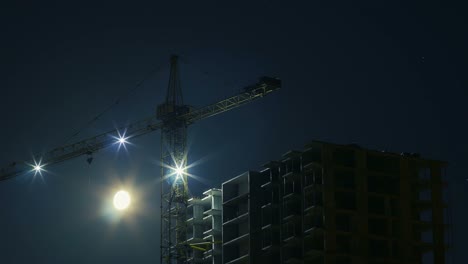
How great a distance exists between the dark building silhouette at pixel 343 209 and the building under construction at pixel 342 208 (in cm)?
12

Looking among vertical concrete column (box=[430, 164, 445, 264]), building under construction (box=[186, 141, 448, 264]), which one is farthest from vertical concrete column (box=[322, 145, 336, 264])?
vertical concrete column (box=[430, 164, 445, 264])

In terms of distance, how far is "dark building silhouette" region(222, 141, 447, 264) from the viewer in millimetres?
174000

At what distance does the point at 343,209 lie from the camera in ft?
575

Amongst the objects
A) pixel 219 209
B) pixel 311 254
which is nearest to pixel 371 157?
pixel 311 254

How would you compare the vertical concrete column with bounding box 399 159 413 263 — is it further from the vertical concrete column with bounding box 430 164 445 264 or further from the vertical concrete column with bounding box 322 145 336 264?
the vertical concrete column with bounding box 322 145 336 264

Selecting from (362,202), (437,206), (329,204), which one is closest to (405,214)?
(437,206)

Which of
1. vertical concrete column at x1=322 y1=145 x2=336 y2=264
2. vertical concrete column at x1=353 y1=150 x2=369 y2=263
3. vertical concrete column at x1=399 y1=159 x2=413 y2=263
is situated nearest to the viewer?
vertical concrete column at x1=322 y1=145 x2=336 y2=264

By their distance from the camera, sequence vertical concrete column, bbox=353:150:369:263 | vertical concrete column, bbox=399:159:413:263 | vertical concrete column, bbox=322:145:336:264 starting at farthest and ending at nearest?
vertical concrete column, bbox=399:159:413:263, vertical concrete column, bbox=353:150:369:263, vertical concrete column, bbox=322:145:336:264

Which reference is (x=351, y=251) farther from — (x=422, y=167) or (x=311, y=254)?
(x=422, y=167)

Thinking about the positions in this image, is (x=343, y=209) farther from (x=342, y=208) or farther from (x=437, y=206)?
(x=437, y=206)

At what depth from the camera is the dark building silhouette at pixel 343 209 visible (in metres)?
174

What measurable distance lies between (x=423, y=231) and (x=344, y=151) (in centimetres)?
1482

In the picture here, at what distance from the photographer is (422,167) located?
182250 mm

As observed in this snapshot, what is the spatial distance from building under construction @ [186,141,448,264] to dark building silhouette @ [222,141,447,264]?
0.12 meters
